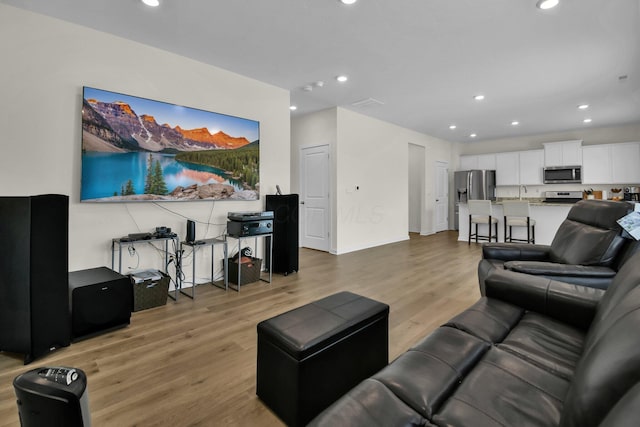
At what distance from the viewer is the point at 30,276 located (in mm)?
1998

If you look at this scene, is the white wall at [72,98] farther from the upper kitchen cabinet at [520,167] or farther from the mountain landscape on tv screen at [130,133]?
the upper kitchen cabinet at [520,167]

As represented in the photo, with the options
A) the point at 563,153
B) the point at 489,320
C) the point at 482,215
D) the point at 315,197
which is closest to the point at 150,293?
the point at 489,320

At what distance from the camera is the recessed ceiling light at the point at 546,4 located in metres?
2.47

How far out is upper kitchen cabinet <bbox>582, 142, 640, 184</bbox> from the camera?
646cm

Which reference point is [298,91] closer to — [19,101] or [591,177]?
[19,101]

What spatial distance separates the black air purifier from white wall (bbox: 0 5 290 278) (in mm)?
2153

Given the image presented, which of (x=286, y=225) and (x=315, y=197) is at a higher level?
(x=315, y=197)

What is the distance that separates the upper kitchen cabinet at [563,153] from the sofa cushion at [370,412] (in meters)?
8.69

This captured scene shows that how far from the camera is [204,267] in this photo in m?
3.73

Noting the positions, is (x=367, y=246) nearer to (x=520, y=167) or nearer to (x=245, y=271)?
(x=245, y=271)

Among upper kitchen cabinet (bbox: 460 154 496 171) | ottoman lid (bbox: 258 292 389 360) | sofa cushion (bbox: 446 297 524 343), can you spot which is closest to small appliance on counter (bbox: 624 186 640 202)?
Answer: upper kitchen cabinet (bbox: 460 154 496 171)

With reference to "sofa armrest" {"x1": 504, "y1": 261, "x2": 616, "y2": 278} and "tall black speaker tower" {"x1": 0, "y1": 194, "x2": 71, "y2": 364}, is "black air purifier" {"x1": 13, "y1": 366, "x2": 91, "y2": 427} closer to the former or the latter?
"tall black speaker tower" {"x1": 0, "y1": 194, "x2": 71, "y2": 364}

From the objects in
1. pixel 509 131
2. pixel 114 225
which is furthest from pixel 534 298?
pixel 509 131

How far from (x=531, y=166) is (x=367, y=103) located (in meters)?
5.35
